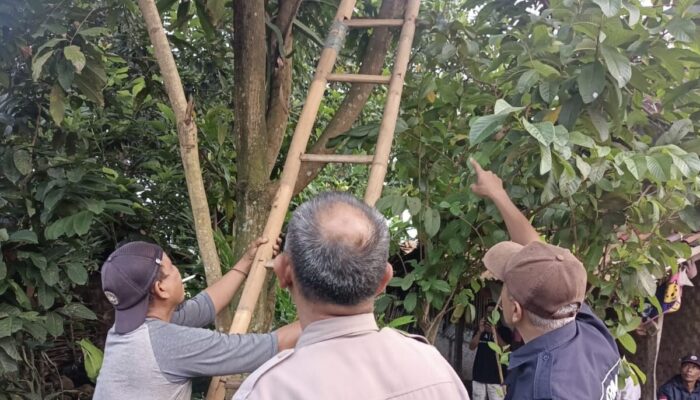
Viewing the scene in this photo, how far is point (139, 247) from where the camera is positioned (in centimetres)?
165

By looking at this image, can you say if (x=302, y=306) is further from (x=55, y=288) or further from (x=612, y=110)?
(x=55, y=288)

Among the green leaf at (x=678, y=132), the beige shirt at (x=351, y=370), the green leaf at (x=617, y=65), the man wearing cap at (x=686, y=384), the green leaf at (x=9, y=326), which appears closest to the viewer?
the beige shirt at (x=351, y=370)

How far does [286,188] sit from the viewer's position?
2141 mm

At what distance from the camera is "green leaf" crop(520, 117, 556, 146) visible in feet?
4.83

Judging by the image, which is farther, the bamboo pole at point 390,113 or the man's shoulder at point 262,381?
the bamboo pole at point 390,113

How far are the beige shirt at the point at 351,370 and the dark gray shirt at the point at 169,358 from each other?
0.48 meters

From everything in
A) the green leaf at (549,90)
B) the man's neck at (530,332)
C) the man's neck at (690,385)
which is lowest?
the man's neck at (690,385)

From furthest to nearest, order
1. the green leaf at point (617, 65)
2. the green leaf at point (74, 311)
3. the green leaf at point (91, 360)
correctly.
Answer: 1. the green leaf at point (91, 360)
2. the green leaf at point (74, 311)
3. the green leaf at point (617, 65)

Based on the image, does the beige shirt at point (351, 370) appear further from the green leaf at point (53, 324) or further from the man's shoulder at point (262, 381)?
the green leaf at point (53, 324)

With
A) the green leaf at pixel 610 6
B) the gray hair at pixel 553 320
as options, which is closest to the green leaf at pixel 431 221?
the gray hair at pixel 553 320

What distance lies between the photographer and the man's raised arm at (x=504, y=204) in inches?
75.9

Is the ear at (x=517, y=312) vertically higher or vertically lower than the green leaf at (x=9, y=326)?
higher

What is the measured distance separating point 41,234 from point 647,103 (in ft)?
8.29

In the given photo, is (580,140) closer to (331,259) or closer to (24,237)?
(331,259)
